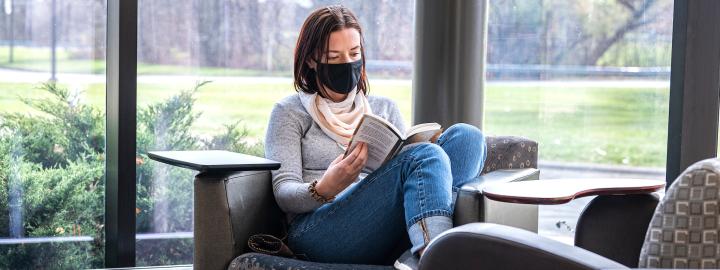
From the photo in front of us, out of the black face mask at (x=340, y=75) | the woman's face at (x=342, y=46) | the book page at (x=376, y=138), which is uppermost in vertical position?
the woman's face at (x=342, y=46)

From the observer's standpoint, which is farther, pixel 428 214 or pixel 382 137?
pixel 382 137

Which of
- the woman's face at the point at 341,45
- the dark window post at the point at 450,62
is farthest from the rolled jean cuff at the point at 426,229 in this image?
the dark window post at the point at 450,62

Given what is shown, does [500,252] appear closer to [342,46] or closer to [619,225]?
[619,225]

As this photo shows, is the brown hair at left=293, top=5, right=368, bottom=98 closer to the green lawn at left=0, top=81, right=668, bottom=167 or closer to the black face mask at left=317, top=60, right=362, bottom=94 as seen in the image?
the black face mask at left=317, top=60, right=362, bottom=94

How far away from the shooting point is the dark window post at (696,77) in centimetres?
336

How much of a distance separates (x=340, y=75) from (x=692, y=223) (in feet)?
4.53

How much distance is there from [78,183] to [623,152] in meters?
2.13

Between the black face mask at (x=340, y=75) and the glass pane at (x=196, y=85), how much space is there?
0.96m

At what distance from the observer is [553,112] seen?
400 cm

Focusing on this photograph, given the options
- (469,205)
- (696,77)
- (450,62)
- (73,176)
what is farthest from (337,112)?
(696,77)

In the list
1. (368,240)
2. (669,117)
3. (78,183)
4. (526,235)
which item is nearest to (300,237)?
(368,240)

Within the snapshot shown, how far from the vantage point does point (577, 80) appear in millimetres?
3963

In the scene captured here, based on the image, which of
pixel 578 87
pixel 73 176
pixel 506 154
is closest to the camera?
pixel 506 154

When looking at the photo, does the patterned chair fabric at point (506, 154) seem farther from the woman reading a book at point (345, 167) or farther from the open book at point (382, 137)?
the open book at point (382, 137)
